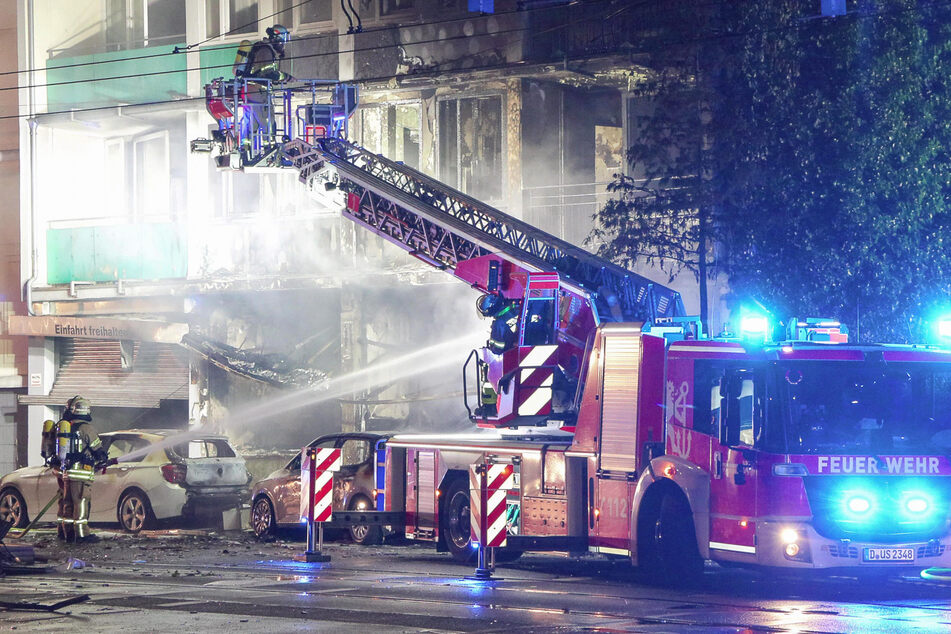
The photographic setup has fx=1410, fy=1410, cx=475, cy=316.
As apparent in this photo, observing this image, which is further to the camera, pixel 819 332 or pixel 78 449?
pixel 78 449

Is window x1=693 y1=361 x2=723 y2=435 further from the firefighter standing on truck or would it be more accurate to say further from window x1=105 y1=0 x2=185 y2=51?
window x1=105 y1=0 x2=185 y2=51

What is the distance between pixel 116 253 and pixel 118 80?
3503 mm

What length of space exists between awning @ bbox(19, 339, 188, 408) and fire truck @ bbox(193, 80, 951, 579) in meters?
11.5

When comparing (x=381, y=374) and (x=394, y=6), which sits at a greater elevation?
(x=394, y=6)

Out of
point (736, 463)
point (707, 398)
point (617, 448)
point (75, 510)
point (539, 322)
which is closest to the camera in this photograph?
point (736, 463)

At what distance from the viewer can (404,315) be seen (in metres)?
25.5

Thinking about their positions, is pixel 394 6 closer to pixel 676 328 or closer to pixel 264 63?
pixel 264 63

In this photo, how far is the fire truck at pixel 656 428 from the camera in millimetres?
11422

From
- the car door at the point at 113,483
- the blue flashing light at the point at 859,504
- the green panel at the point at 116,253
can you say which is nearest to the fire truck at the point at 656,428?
the blue flashing light at the point at 859,504

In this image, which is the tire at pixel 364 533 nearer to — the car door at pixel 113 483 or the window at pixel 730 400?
the car door at pixel 113 483

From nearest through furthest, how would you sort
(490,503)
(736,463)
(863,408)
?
(863,408), (736,463), (490,503)

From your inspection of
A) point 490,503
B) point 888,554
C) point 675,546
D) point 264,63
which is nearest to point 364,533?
point 490,503

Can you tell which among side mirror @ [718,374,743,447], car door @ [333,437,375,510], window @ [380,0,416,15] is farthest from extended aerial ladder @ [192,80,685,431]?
window @ [380,0,416,15]

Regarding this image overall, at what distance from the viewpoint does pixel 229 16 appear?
27.8m
